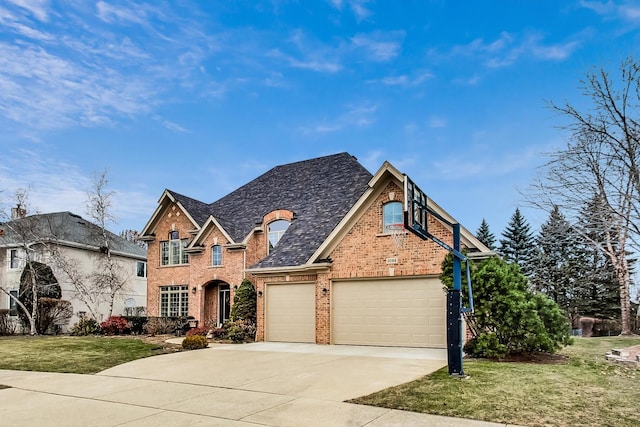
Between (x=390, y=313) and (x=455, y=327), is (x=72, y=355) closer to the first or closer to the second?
(x=390, y=313)

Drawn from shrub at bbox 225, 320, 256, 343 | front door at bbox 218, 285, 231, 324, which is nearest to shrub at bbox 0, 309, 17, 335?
front door at bbox 218, 285, 231, 324

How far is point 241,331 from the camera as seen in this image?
19688mm

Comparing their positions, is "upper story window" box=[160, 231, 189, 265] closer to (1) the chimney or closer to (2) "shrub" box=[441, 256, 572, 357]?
(1) the chimney

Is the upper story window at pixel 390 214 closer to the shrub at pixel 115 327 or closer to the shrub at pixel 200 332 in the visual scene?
the shrub at pixel 200 332

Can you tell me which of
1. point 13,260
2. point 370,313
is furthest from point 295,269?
point 13,260

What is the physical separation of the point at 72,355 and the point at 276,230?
35.3ft

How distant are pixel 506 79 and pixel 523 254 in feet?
88.1

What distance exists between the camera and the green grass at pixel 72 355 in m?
13.4

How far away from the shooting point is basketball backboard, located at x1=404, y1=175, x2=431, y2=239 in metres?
10.3

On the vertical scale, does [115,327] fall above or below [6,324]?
above

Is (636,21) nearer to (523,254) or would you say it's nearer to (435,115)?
(435,115)

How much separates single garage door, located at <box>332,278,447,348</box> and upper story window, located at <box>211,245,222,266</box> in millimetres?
8568

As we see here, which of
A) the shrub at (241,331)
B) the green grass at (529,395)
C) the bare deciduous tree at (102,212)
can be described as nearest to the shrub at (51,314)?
the bare deciduous tree at (102,212)

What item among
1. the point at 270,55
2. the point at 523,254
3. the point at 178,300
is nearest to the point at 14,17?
the point at 270,55
